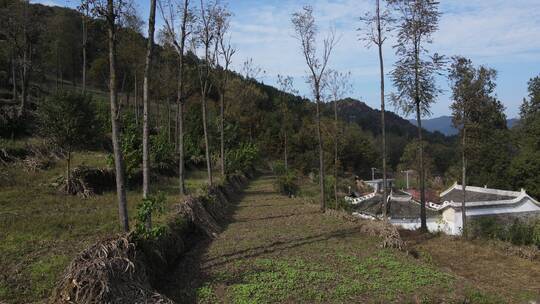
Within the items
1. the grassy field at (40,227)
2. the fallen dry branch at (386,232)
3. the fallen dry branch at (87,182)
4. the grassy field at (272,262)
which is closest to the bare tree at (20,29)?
the grassy field at (40,227)

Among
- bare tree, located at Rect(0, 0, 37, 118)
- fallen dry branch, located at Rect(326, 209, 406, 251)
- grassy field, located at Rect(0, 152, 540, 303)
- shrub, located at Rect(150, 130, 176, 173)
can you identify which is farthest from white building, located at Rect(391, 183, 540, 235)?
bare tree, located at Rect(0, 0, 37, 118)

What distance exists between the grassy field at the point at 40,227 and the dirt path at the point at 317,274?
1.97 m

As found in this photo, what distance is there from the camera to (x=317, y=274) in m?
8.73

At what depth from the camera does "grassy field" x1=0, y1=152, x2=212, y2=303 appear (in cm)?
688

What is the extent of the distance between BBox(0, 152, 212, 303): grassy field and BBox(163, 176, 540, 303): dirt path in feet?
6.47

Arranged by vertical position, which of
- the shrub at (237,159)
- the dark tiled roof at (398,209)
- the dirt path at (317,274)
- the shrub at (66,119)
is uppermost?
the shrub at (66,119)

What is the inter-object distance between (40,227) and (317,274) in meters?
5.86

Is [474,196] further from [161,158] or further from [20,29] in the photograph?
[20,29]

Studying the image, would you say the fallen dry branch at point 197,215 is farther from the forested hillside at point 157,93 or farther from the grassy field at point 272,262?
the forested hillside at point 157,93

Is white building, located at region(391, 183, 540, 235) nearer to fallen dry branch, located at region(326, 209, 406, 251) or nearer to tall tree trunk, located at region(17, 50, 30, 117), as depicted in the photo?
fallen dry branch, located at region(326, 209, 406, 251)

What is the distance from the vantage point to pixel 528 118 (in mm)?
45344

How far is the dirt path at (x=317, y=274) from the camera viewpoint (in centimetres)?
764

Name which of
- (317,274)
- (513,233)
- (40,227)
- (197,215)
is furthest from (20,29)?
(513,233)

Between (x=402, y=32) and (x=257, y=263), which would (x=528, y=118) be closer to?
(x=402, y=32)
